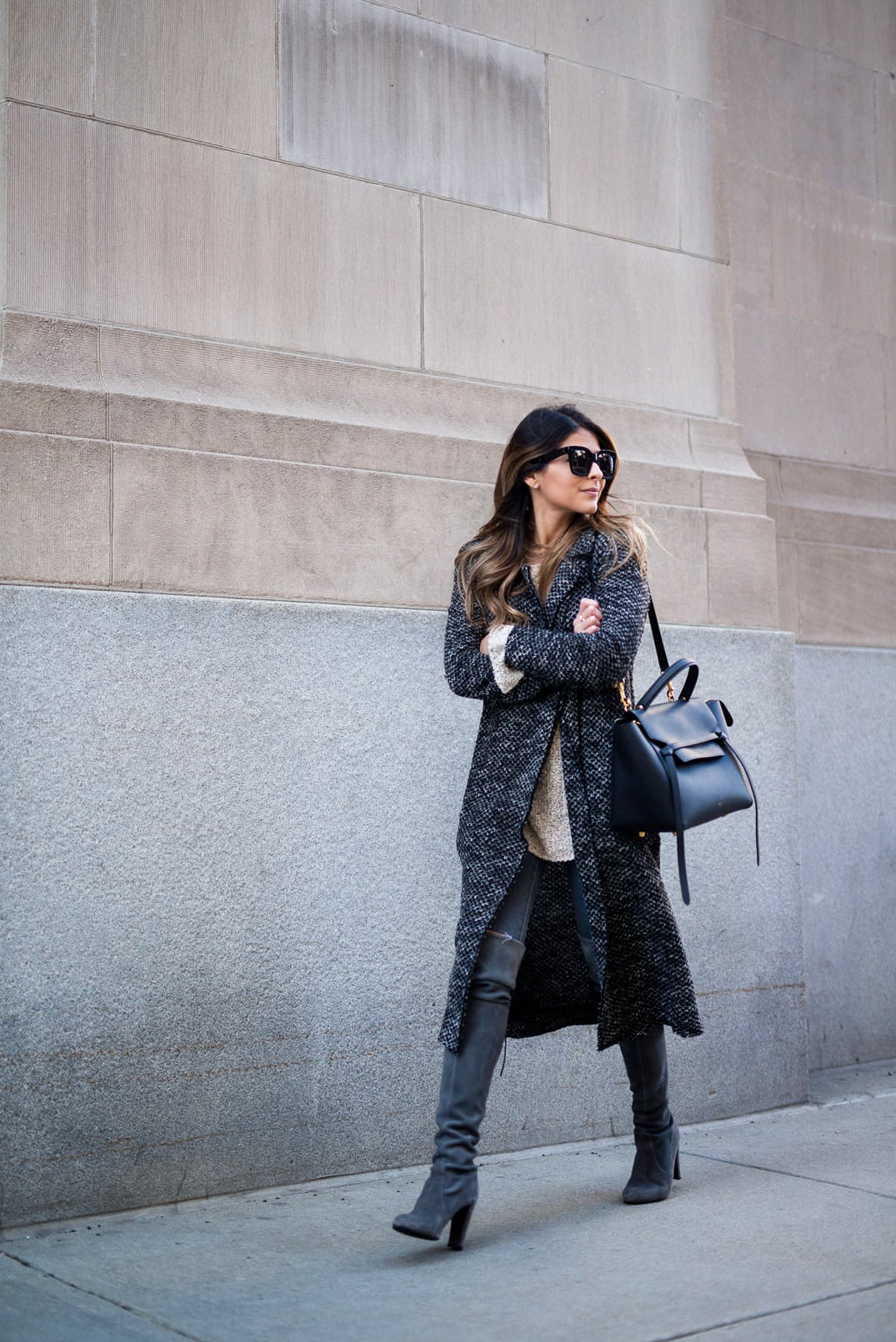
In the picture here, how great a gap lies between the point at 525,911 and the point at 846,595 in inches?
125

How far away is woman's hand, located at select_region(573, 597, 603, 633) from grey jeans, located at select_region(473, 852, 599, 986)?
0.60 m

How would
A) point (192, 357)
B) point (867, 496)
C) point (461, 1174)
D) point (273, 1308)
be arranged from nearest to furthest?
point (273, 1308) → point (461, 1174) → point (192, 357) → point (867, 496)

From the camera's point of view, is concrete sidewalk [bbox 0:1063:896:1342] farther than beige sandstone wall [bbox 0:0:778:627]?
No

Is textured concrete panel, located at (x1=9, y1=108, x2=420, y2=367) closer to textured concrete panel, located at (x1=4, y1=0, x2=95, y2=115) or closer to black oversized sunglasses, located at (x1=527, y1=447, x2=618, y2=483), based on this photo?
textured concrete panel, located at (x1=4, y1=0, x2=95, y2=115)

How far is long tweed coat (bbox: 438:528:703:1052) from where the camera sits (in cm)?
388

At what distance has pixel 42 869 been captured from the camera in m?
4.03

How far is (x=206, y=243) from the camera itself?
4641 mm

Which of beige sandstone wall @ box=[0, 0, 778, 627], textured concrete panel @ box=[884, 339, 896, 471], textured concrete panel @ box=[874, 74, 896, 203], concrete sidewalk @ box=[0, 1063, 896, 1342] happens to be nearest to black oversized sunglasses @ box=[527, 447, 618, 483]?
beige sandstone wall @ box=[0, 0, 778, 627]

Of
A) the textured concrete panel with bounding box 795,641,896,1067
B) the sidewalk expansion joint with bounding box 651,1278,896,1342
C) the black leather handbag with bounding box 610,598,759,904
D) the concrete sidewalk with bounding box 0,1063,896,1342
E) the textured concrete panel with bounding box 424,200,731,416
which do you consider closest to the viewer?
the sidewalk expansion joint with bounding box 651,1278,896,1342

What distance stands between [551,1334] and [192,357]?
114 inches

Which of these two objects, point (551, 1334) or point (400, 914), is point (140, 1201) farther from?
point (551, 1334)

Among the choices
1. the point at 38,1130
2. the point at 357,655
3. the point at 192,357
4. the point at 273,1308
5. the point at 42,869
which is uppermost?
the point at 192,357

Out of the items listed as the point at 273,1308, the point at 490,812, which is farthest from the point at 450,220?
the point at 273,1308

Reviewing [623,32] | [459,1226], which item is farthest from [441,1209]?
[623,32]
